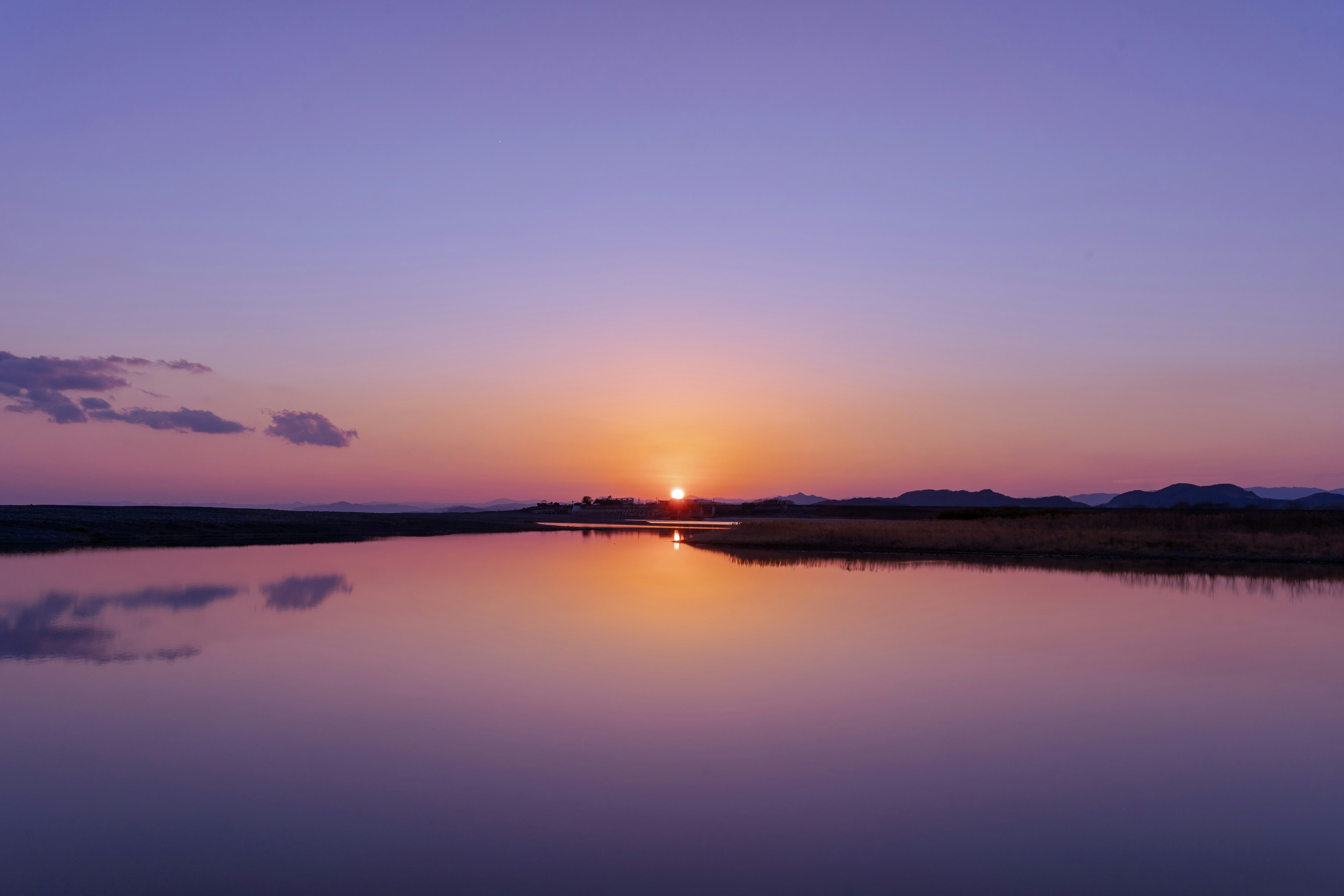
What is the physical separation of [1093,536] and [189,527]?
55488mm

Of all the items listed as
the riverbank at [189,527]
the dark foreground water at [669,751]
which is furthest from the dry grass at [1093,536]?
the riverbank at [189,527]

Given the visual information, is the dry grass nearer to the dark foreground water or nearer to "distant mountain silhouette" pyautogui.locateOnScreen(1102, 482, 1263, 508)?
the dark foreground water

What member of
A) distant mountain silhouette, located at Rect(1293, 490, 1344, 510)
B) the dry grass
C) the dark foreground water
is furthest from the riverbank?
distant mountain silhouette, located at Rect(1293, 490, 1344, 510)

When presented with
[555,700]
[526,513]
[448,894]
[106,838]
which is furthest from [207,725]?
[526,513]

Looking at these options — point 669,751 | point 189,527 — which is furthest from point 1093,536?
point 189,527

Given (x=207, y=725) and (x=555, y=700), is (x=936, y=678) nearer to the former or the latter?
(x=555, y=700)

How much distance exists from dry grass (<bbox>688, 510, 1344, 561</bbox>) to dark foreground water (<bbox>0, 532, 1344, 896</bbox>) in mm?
18578

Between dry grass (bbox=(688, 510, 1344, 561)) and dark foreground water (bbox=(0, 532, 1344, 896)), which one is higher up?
dry grass (bbox=(688, 510, 1344, 561))

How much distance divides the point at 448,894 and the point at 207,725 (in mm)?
5943

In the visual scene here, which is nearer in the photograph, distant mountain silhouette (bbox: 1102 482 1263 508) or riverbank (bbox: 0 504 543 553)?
riverbank (bbox: 0 504 543 553)

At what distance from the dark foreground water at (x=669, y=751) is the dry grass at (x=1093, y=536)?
1858 cm

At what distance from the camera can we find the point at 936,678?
13047 millimetres

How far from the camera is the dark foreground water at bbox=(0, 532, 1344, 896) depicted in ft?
20.9

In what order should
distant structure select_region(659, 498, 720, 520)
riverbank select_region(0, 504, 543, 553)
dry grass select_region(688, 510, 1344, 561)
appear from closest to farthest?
dry grass select_region(688, 510, 1344, 561) < riverbank select_region(0, 504, 543, 553) < distant structure select_region(659, 498, 720, 520)
